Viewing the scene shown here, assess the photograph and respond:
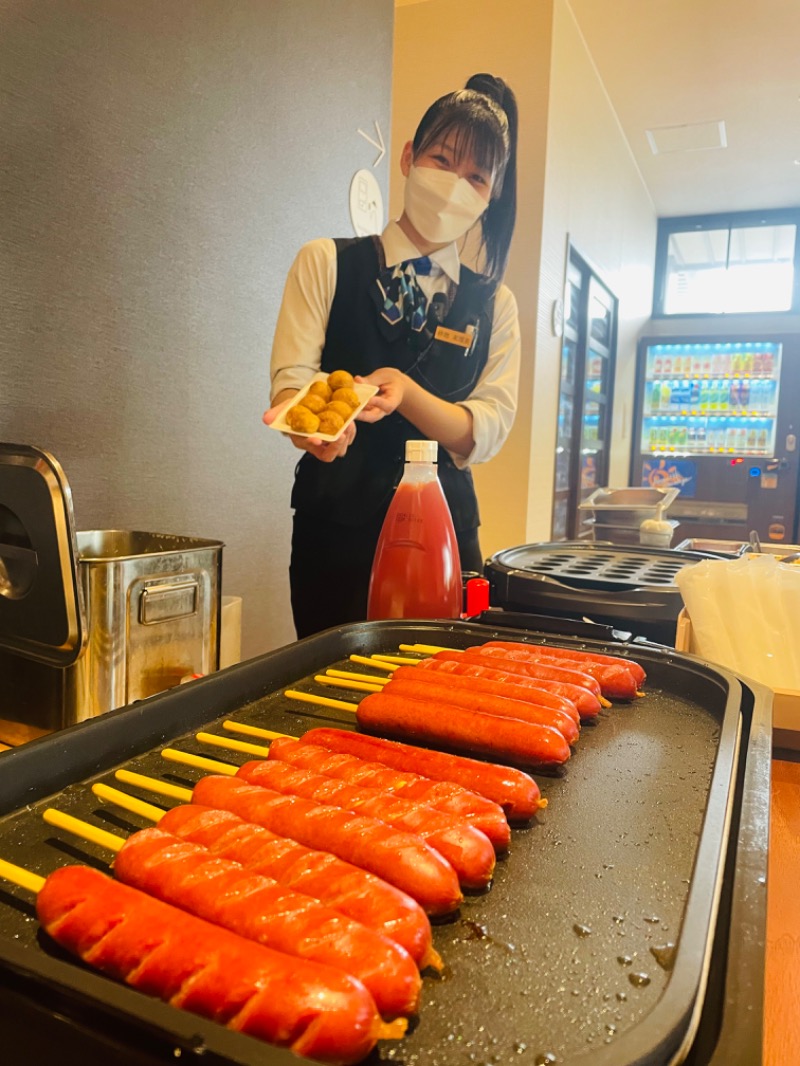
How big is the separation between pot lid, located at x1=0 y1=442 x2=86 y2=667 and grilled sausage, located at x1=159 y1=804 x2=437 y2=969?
0.72 metres

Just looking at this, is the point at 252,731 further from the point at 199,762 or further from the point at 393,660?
the point at 393,660

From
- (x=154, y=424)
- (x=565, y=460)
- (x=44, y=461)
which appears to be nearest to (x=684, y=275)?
(x=565, y=460)

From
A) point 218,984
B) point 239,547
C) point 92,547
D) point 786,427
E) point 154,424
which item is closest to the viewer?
point 218,984

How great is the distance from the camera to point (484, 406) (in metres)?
2.16

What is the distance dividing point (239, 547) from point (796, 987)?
205 cm

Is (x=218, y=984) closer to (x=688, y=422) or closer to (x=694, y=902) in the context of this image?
(x=694, y=902)

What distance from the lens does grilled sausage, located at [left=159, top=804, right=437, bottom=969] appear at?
1.47 ft

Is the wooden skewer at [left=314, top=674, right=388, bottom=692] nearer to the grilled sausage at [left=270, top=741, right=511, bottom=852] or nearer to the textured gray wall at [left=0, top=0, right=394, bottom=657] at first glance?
the grilled sausage at [left=270, top=741, right=511, bottom=852]

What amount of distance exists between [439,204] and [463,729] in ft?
5.91

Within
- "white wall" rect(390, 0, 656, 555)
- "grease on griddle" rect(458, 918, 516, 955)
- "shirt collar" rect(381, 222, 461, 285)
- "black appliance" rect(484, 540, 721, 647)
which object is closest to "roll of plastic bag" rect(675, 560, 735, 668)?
"black appliance" rect(484, 540, 721, 647)

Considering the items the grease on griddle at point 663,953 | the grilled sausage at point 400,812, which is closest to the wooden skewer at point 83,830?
the grilled sausage at point 400,812

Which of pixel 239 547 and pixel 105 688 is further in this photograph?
pixel 239 547

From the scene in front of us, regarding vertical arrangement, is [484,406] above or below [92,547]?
above

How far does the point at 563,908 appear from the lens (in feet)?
1.71
